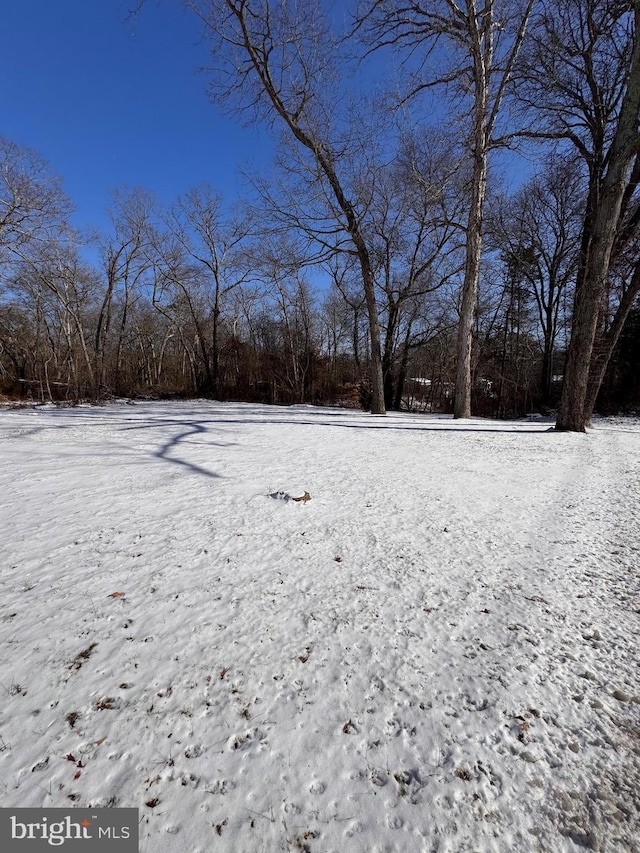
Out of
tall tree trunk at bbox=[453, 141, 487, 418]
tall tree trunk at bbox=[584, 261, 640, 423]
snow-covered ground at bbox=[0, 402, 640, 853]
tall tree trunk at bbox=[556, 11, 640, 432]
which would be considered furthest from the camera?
tall tree trunk at bbox=[453, 141, 487, 418]

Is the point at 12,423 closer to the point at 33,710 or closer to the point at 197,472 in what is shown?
the point at 197,472

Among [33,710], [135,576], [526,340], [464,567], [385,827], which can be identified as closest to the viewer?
[385,827]

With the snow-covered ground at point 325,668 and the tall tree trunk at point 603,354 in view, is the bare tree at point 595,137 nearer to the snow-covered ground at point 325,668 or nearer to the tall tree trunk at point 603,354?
the tall tree trunk at point 603,354

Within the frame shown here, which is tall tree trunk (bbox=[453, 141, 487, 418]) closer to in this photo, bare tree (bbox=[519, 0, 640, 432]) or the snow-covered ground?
bare tree (bbox=[519, 0, 640, 432])

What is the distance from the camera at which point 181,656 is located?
1.44 metres

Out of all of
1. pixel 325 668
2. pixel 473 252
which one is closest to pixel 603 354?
pixel 473 252

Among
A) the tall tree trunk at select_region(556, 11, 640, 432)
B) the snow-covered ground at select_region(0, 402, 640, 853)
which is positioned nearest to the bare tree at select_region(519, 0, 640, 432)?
the tall tree trunk at select_region(556, 11, 640, 432)

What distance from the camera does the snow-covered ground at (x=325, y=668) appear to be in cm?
95

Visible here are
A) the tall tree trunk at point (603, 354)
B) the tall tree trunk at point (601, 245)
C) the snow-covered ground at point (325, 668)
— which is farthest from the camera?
the tall tree trunk at point (603, 354)

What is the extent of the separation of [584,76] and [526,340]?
14873mm

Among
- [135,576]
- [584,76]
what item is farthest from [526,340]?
[135,576]

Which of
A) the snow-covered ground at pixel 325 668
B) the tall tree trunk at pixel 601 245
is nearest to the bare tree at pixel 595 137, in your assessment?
the tall tree trunk at pixel 601 245

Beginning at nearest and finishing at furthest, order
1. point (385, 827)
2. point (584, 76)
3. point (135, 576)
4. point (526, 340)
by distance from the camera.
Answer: point (385, 827)
point (135, 576)
point (584, 76)
point (526, 340)

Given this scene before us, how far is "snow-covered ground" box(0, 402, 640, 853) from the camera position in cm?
95
